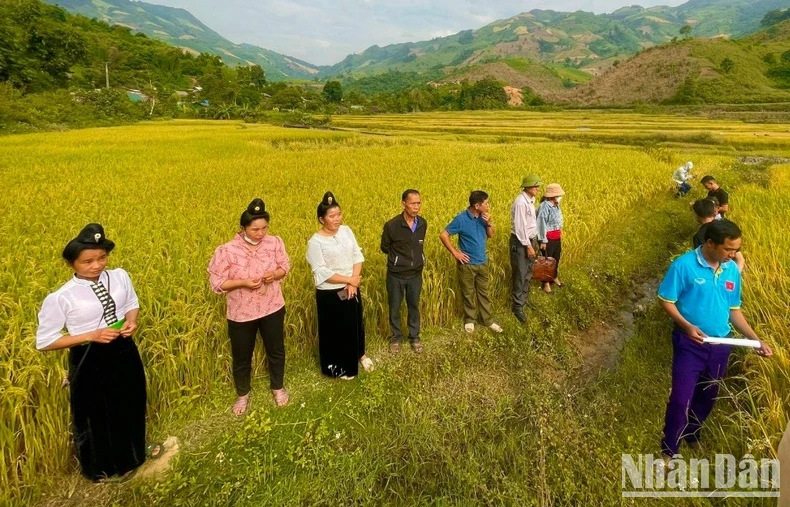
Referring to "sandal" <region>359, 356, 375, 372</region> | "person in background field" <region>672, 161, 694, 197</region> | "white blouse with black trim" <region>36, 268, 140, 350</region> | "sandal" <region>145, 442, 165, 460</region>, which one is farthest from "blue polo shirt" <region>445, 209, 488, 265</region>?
"person in background field" <region>672, 161, 694, 197</region>

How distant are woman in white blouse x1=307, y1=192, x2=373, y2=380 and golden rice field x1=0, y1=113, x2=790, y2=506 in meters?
0.52

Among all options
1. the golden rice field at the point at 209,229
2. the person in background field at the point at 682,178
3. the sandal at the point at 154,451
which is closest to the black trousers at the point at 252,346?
the golden rice field at the point at 209,229

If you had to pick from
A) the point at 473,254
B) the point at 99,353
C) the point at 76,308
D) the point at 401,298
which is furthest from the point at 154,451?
the point at 473,254

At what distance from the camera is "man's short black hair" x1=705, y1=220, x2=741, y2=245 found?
87.8 inches

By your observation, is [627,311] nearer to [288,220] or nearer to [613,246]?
[613,246]

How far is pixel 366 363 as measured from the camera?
3.59 m

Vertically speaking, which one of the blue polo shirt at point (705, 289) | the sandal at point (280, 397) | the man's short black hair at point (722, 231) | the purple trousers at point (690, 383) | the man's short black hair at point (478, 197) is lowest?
the sandal at point (280, 397)

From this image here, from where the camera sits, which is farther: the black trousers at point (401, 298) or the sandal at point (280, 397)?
the black trousers at point (401, 298)

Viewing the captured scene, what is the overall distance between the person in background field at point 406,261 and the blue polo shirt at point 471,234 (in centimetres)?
52

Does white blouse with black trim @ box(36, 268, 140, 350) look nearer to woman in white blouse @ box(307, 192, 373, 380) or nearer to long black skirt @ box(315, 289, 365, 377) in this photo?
woman in white blouse @ box(307, 192, 373, 380)

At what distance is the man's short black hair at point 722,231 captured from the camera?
7.32ft

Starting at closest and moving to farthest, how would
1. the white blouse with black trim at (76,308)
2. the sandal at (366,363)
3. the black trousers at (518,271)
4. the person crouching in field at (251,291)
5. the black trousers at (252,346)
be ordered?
the white blouse with black trim at (76,308)
the person crouching in field at (251,291)
the black trousers at (252,346)
the sandal at (366,363)
the black trousers at (518,271)

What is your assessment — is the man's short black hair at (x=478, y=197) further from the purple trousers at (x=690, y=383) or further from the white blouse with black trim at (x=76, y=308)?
the white blouse with black trim at (x=76, y=308)

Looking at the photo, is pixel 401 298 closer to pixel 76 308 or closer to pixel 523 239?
pixel 523 239
